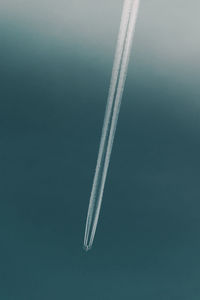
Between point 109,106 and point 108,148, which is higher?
point 109,106

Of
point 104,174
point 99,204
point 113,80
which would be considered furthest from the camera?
point 99,204

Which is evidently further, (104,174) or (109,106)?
(104,174)

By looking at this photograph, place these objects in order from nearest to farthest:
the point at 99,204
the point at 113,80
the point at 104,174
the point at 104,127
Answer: the point at 113,80 → the point at 104,127 → the point at 104,174 → the point at 99,204

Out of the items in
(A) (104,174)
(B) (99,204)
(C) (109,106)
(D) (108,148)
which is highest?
(C) (109,106)

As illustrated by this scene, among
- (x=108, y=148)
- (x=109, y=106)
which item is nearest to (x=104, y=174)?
(x=108, y=148)

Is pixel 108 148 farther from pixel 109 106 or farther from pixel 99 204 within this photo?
pixel 99 204

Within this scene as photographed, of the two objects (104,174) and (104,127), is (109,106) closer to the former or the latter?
(104,127)

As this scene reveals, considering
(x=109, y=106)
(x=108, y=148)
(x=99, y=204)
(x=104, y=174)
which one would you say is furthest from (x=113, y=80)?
(x=99, y=204)

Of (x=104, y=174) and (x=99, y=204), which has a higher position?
(x=104, y=174)

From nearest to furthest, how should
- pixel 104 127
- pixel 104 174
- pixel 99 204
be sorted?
pixel 104 127 → pixel 104 174 → pixel 99 204
